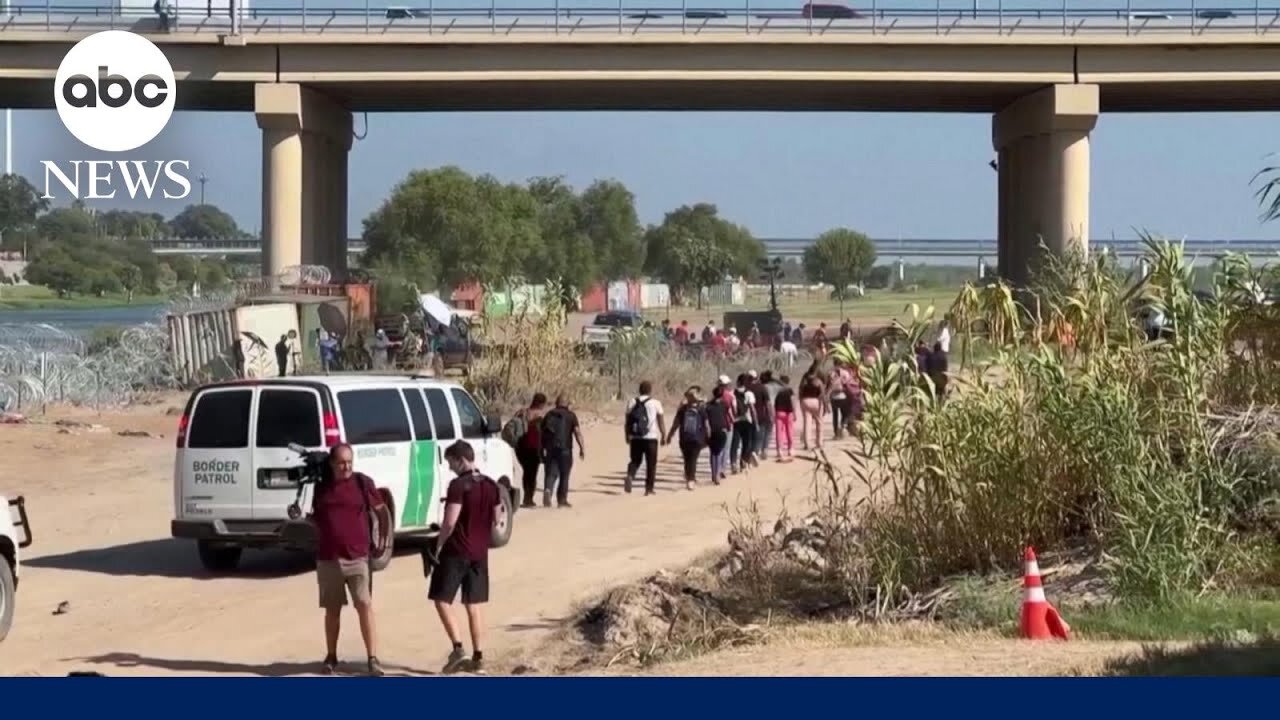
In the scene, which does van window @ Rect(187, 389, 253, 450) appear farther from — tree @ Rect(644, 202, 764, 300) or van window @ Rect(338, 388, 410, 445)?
tree @ Rect(644, 202, 764, 300)

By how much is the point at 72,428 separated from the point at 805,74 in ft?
78.6

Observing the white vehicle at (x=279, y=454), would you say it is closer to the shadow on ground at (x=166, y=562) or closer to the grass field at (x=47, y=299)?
the shadow on ground at (x=166, y=562)

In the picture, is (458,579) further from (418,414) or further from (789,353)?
(789,353)

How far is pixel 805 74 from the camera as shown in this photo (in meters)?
50.2

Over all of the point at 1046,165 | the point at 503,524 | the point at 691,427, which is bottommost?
the point at 503,524

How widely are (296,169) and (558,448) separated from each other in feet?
102

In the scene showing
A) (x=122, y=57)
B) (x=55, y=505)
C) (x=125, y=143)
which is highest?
(x=122, y=57)

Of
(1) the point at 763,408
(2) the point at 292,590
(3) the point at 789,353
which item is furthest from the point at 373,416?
(3) the point at 789,353

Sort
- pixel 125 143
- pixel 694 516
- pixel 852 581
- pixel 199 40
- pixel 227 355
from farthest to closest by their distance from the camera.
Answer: pixel 199 40 < pixel 227 355 < pixel 125 143 < pixel 694 516 < pixel 852 581

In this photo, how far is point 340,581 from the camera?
12914 millimetres

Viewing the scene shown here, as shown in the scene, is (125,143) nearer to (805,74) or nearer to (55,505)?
(55,505)

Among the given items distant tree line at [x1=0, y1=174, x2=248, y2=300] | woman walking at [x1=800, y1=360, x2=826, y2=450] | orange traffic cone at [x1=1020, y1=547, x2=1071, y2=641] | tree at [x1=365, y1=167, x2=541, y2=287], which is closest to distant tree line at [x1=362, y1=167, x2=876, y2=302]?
tree at [x1=365, y1=167, x2=541, y2=287]

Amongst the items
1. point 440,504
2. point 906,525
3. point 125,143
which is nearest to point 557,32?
point 125,143

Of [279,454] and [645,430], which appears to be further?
[645,430]
